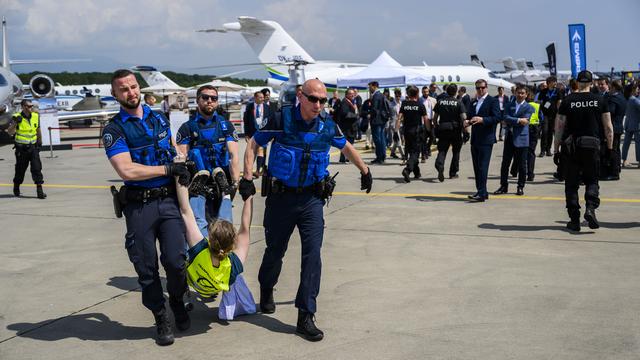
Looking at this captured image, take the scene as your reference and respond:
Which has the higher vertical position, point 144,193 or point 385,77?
point 385,77

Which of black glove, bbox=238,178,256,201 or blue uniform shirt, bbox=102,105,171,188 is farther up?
blue uniform shirt, bbox=102,105,171,188

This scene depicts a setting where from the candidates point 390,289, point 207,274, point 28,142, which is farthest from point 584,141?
point 28,142

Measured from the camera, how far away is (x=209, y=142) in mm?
5672

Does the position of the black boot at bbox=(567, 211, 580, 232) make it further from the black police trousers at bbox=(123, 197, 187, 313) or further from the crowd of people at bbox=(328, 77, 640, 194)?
the black police trousers at bbox=(123, 197, 187, 313)

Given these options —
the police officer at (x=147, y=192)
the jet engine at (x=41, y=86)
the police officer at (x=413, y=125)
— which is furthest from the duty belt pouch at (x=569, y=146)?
the jet engine at (x=41, y=86)

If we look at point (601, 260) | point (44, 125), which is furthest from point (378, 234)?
point (44, 125)

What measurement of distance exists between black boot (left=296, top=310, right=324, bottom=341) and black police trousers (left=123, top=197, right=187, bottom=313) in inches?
35.8

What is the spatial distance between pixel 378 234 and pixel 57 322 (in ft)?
13.5

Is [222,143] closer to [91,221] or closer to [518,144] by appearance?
[91,221]

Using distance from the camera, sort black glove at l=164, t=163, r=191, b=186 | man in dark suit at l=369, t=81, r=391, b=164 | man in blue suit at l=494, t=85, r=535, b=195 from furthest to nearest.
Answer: man in dark suit at l=369, t=81, r=391, b=164
man in blue suit at l=494, t=85, r=535, b=195
black glove at l=164, t=163, r=191, b=186

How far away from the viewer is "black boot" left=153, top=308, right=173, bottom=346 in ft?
14.9

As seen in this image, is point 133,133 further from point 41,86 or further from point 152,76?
point 152,76

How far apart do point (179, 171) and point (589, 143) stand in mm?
5367

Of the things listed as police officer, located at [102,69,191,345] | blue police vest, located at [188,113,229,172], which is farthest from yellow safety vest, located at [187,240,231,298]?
blue police vest, located at [188,113,229,172]
